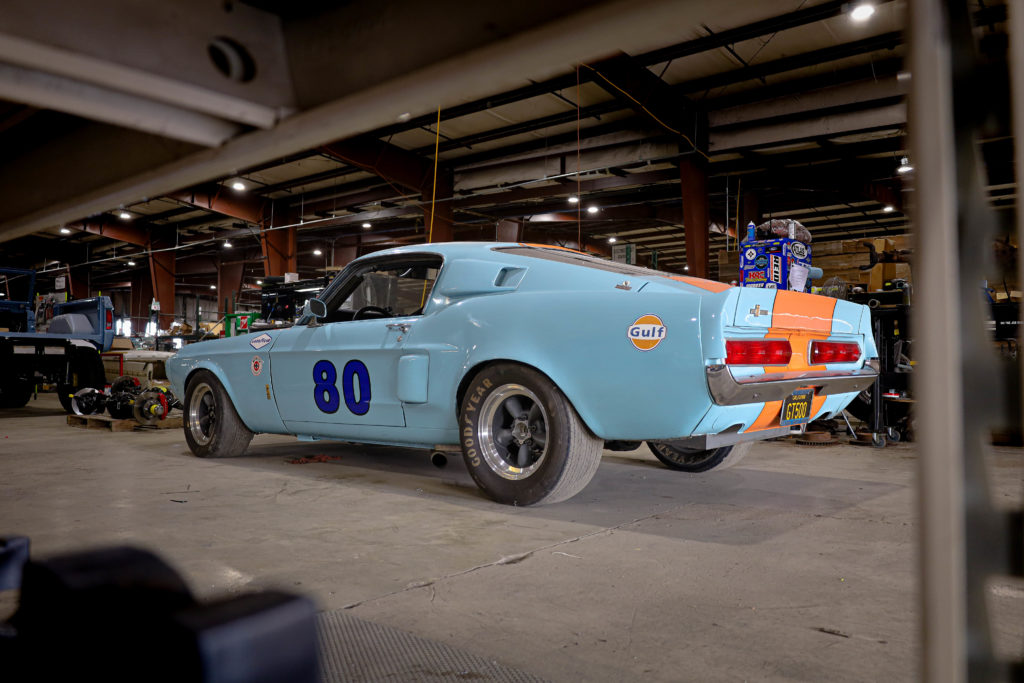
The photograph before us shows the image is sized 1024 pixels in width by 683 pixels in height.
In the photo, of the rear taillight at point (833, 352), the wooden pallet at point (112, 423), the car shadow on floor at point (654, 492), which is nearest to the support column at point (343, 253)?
the wooden pallet at point (112, 423)

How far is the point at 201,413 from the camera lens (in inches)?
201

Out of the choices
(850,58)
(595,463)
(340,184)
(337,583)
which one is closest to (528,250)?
(595,463)

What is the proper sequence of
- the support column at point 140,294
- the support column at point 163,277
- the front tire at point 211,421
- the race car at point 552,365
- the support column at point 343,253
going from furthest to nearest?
1. the support column at point 140,294
2. the support column at point 343,253
3. the support column at point 163,277
4. the front tire at point 211,421
5. the race car at point 552,365

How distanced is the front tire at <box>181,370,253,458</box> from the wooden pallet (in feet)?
7.57

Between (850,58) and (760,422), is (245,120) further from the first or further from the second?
(850,58)

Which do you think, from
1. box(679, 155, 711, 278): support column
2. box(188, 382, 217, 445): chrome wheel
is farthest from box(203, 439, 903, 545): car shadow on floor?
box(679, 155, 711, 278): support column

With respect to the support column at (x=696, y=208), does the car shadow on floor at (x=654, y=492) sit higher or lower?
lower

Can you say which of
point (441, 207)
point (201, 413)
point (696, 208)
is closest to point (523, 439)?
point (201, 413)

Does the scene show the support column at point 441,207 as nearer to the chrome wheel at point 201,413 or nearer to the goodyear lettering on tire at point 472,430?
the chrome wheel at point 201,413

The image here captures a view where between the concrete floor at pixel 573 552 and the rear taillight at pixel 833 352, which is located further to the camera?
the rear taillight at pixel 833 352

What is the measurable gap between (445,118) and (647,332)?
404 inches

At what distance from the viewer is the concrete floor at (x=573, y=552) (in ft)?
5.71

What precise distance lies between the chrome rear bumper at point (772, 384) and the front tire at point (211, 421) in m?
3.53

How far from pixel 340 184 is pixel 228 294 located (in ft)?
41.9
